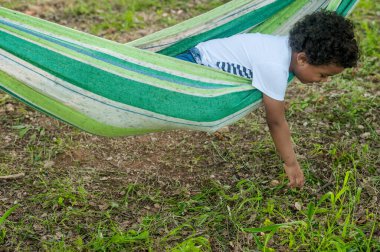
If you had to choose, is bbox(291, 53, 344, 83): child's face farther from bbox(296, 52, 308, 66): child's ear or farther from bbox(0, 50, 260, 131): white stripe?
bbox(0, 50, 260, 131): white stripe

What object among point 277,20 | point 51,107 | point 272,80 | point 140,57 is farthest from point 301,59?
point 51,107

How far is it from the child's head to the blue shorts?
398 mm

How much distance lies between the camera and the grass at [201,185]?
238 centimetres

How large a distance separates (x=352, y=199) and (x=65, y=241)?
1193mm

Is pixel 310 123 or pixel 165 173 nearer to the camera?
pixel 165 173

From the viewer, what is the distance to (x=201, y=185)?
2.73 m

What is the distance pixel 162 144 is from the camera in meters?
3.03

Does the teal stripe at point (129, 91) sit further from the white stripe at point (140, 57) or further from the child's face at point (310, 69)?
the child's face at point (310, 69)

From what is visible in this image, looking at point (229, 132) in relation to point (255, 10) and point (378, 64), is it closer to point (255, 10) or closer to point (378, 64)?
point (255, 10)

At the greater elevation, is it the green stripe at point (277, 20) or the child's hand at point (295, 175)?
the green stripe at point (277, 20)

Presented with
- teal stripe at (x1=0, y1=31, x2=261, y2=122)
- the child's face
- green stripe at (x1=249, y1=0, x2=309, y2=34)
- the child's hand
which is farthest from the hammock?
green stripe at (x1=249, y1=0, x2=309, y2=34)

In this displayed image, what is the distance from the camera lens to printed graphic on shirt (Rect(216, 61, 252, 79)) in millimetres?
2439

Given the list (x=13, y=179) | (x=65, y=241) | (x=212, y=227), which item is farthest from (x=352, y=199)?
(x=13, y=179)

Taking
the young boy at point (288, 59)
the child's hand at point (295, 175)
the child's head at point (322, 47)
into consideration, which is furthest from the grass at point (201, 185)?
the child's head at point (322, 47)
